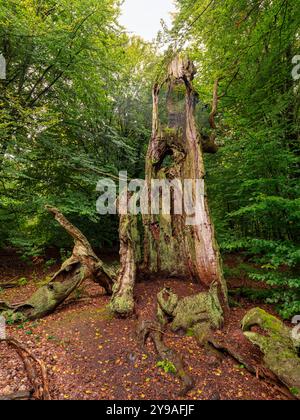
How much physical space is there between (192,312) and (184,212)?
75.3 inches

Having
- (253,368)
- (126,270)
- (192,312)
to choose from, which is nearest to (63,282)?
(126,270)

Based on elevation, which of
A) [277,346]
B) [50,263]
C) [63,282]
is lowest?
[277,346]

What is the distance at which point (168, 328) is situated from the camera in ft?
12.4

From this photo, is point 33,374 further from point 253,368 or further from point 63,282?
point 253,368

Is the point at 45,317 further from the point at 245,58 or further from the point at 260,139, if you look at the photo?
the point at 245,58

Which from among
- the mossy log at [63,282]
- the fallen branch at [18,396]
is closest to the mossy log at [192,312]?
the mossy log at [63,282]

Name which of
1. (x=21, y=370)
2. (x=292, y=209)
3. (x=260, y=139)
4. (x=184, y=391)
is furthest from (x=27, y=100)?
(x=184, y=391)

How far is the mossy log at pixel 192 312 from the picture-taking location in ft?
12.3

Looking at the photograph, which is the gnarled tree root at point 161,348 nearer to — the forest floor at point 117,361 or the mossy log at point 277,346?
the forest floor at point 117,361

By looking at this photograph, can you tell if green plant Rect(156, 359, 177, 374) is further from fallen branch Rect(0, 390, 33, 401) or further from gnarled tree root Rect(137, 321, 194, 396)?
fallen branch Rect(0, 390, 33, 401)

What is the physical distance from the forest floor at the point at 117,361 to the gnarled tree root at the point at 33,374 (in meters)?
0.08

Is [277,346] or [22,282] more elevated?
Result: [277,346]

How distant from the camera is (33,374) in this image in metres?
2.79
